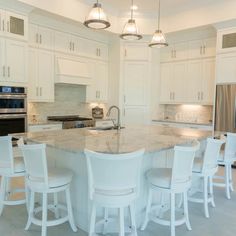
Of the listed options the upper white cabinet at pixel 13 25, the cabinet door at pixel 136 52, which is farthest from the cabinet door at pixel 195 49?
the upper white cabinet at pixel 13 25

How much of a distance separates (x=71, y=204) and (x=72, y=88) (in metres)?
3.88

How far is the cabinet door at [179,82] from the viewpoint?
20.5 feet

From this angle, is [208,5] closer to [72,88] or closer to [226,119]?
[226,119]

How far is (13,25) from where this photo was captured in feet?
14.1

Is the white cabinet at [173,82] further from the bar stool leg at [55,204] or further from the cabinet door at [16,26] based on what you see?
the bar stool leg at [55,204]

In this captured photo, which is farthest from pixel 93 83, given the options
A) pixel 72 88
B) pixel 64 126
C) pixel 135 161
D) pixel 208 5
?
pixel 135 161

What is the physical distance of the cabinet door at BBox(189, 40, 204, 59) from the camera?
592 cm

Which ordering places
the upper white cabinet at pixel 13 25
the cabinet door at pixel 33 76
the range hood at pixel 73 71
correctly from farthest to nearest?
the range hood at pixel 73 71 → the cabinet door at pixel 33 76 → the upper white cabinet at pixel 13 25

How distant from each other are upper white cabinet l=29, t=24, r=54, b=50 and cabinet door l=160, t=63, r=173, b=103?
300cm

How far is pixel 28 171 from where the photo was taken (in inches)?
92.1

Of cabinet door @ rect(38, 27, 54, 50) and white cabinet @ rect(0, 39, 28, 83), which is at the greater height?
cabinet door @ rect(38, 27, 54, 50)

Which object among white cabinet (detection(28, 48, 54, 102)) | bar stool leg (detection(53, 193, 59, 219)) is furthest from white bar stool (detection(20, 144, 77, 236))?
white cabinet (detection(28, 48, 54, 102))

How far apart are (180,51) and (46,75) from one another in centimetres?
343

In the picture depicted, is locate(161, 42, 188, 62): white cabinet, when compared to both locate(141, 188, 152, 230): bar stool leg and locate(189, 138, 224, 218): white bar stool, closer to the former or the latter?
locate(189, 138, 224, 218): white bar stool
